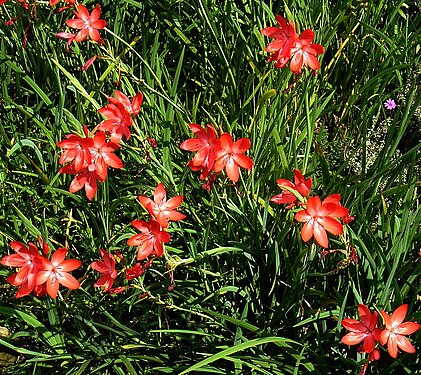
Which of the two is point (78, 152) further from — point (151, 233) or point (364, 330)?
point (364, 330)

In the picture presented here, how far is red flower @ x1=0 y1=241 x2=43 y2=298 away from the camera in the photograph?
149cm

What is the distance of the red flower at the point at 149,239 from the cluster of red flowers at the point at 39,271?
0.18 meters

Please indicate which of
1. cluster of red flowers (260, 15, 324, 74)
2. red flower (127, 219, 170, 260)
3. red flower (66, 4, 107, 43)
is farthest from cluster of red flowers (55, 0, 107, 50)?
red flower (127, 219, 170, 260)

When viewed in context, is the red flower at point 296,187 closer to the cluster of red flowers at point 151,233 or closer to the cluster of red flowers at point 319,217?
the cluster of red flowers at point 319,217

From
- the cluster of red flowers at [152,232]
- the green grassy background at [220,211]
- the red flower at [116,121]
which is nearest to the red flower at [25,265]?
the green grassy background at [220,211]

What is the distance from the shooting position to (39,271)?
149 centimetres

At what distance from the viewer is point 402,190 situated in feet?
5.76

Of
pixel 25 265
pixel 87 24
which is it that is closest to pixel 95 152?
pixel 25 265

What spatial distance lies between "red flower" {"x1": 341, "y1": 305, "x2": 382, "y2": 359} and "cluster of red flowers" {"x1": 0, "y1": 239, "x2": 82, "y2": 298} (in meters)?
0.64

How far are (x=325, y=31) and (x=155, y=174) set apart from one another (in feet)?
3.13

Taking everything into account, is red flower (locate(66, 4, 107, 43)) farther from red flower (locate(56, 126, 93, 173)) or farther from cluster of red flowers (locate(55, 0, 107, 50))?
red flower (locate(56, 126, 93, 173))

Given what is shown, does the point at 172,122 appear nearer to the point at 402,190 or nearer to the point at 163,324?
the point at 163,324

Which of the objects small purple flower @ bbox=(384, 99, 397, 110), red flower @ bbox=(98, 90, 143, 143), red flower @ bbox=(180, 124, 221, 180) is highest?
small purple flower @ bbox=(384, 99, 397, 110)

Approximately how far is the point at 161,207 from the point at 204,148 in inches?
7.0
